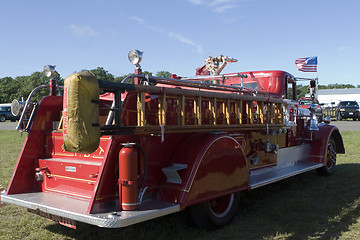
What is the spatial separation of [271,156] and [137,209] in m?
3.00

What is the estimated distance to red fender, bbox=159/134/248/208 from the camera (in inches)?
136

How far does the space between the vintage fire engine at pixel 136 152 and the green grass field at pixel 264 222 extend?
34 cm

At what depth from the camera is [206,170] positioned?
11.9ft

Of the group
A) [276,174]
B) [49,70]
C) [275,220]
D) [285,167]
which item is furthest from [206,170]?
[285,167]

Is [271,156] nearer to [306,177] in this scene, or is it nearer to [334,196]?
[334,196]

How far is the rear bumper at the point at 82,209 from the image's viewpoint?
2.91 meters

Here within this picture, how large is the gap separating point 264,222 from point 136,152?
6.60ft

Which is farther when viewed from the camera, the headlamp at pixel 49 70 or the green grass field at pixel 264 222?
the headlamp at pixel 49 70

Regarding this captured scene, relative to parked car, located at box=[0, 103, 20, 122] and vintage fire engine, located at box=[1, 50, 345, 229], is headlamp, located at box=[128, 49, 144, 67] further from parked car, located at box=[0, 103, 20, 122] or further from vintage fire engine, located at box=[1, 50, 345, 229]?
parked car, located at box=[0, 103, 20, 122]

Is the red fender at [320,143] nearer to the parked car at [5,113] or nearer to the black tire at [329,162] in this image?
the black tire at [329,162]

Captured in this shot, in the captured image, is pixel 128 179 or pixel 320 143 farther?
pixel 320 143

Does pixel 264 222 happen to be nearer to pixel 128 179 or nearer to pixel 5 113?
pixel 128 179

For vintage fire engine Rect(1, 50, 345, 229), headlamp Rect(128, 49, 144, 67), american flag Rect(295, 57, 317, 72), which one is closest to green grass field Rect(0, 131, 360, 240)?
→ vintage fire engine Rect(1, 50, 345, 229)

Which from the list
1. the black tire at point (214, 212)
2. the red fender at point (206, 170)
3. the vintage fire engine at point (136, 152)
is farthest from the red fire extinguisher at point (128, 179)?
the black tire at point (214, 212)
